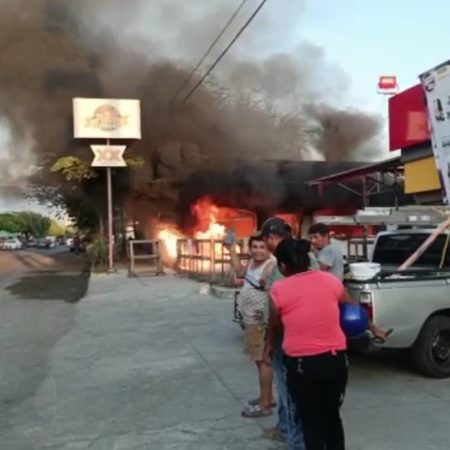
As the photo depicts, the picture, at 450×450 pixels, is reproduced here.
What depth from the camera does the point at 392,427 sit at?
448 cm

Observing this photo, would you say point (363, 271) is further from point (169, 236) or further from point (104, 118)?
point (169, 236)

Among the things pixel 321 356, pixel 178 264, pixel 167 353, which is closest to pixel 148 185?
pixel 178 264

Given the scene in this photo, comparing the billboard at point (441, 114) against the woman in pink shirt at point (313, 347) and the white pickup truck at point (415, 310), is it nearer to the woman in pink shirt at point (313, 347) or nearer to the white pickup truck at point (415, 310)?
the white pickup truck at point (415, 310)

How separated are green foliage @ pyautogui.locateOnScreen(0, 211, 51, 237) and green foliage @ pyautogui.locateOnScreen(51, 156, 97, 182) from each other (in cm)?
9873

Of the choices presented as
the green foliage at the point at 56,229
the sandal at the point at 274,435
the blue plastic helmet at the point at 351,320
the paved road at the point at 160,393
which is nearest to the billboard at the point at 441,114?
the paved road at the point at 160,393

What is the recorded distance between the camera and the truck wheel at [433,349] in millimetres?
5801

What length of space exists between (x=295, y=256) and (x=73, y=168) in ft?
69.9

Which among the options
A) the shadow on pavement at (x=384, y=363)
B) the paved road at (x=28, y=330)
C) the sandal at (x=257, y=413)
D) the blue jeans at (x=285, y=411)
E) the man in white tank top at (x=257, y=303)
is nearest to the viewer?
the blue jeans at (x=285, y=411)

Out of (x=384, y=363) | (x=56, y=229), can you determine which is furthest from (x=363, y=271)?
(x=56, y=229)

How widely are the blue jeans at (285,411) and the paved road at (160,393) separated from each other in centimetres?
27

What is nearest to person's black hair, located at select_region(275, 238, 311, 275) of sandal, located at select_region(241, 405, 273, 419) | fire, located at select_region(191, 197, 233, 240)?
sandal, located at select_region(241, 405, 273, 419)

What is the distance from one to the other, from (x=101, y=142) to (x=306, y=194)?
8.91 metres

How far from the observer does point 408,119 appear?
8797 mm

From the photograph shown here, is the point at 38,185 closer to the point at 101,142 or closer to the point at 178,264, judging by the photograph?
the point at 101,142
